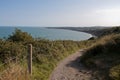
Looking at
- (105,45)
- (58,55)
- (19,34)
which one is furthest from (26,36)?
(105,45)

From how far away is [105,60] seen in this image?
542 inches

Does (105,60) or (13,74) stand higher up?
(13,74)

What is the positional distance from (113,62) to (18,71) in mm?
6967

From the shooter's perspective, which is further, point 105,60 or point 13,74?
point 105,60

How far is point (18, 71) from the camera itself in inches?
293

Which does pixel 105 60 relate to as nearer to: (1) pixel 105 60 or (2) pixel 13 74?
(1) pixel 105 60

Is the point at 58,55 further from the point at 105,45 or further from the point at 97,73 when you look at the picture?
the point at 97,73

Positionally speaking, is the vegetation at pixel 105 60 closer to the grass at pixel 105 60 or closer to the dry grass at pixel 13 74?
the grass at pixel 105 60

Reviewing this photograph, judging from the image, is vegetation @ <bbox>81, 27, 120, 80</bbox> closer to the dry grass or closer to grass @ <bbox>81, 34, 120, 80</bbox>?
grass @ <bbox>81, 34, 120, 80</bbox>

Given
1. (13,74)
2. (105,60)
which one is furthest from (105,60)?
(13,74)

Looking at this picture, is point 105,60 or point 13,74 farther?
point 105,60

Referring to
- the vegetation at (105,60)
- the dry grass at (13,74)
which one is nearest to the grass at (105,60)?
the vegetation at (105,60)

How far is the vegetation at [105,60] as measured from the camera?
10716 mm

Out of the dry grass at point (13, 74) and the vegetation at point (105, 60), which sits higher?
the dry grass at point (13, 74)
